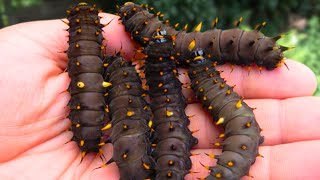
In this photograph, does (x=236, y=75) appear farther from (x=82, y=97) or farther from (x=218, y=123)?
(x=82, y=97)

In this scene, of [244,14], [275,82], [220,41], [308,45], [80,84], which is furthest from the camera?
[244,14]

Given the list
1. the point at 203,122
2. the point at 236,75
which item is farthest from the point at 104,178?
the point at 236,75

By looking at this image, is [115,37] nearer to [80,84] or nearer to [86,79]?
[86,79]

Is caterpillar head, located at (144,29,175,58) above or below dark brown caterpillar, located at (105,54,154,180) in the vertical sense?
above

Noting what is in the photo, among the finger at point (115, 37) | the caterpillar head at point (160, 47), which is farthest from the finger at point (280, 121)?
the finger at point (115, 37)

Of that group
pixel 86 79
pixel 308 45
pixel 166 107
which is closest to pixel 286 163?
pixel 166 107

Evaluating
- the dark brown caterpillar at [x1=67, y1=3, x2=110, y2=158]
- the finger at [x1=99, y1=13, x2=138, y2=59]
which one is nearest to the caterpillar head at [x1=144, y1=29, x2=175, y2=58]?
the dark brown caterpillar at [x1=67, y1=3, x2=110, y2=158]

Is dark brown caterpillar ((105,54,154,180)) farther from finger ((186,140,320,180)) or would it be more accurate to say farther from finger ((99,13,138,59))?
finger ((186,140,320,180))
